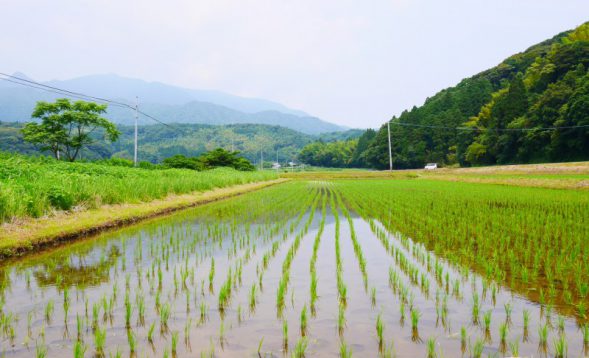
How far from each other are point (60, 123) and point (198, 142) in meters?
65.3

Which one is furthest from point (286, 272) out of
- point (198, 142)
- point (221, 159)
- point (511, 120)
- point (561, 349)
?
point (198, 142)

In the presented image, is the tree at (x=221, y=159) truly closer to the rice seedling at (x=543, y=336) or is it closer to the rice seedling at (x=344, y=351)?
the rice seedling at (x=344, y=351)

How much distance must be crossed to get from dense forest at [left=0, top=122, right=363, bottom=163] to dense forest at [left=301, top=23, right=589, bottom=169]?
41559 millimetres

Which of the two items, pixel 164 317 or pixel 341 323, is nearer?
pixel 341 323

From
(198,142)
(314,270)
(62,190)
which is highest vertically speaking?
(198,142)

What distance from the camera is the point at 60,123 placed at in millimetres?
39812

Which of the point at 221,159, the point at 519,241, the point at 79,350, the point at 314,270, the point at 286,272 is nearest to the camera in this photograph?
the point at 79,350

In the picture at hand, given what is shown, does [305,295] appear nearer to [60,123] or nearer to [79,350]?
[79,350]

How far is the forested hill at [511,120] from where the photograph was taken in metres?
38.0

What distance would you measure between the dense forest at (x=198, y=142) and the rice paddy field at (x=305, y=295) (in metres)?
70.1

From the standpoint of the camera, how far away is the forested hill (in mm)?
38000

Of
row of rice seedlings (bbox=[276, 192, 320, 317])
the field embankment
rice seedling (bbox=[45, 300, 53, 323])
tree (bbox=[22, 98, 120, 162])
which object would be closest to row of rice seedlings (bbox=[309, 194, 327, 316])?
row of rice seedlings (bbox=[276, 192, 320, 317])

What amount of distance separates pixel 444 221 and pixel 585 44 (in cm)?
4857

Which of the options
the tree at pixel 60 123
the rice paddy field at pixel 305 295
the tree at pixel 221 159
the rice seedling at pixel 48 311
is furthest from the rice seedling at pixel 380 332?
the tree at pixel 60 123
